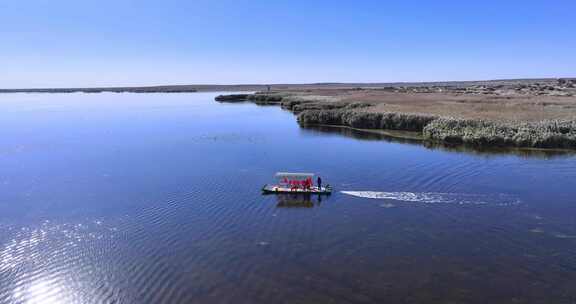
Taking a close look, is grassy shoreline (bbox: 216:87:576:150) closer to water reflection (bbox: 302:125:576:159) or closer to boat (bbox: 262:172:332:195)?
water reflection (bbox: 302:125:576:159)

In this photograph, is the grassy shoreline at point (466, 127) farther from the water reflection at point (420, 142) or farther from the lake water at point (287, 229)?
the lake water at point (287, 229)

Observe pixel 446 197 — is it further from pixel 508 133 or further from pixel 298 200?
pixel 508 133

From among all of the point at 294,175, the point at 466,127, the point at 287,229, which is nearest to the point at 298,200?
the point at 294,175

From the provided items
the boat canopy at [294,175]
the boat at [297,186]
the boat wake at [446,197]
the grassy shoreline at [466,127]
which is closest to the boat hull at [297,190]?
the boat at [297,186]

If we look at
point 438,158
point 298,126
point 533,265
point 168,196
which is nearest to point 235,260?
point 168,196

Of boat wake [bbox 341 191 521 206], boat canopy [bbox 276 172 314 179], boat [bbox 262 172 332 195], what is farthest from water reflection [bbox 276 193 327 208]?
boat wake [bbox 341 191 521 206]

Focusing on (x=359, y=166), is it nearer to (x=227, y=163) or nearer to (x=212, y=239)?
(x=227, y=163)
